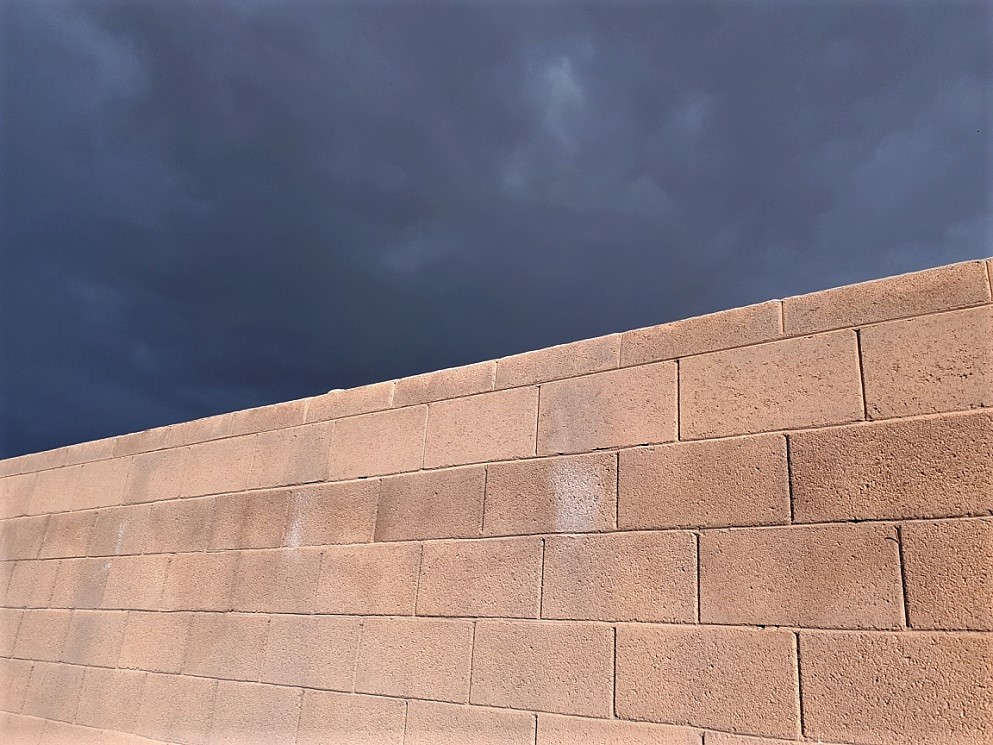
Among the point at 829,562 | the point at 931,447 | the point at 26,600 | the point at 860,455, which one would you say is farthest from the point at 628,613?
the point at 26,600

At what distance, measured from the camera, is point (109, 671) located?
4.54 meters

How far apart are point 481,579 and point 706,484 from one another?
3.38 ft

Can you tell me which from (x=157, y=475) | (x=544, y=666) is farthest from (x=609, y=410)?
(x=157, y=475)

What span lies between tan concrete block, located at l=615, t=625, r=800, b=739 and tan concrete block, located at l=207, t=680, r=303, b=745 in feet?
5.62

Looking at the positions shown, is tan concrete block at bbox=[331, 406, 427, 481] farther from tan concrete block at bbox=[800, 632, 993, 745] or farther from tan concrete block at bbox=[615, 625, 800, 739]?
tan concrete block at bbox=[800, 632, 993, 745]

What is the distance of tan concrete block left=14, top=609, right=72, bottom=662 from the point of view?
5.01m

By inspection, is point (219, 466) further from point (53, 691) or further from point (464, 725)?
point (464, 725)

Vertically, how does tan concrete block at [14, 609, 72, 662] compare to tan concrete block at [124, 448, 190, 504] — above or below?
below

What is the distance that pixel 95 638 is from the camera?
4754 millimetres

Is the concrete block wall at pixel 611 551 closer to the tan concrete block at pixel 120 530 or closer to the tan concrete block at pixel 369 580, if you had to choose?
the tan concrete block at pixel 369 580

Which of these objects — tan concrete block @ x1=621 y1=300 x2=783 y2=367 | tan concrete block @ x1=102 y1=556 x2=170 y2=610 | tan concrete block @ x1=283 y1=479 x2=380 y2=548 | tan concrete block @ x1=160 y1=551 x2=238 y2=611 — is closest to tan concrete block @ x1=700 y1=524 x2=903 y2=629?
tan concrete block @ x1=621 y1=300 x2=783 y2=367

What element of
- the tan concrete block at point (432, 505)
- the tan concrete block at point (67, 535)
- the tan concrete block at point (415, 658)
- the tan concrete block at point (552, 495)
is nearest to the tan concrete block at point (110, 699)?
the tan concrete block at point (67, 535)

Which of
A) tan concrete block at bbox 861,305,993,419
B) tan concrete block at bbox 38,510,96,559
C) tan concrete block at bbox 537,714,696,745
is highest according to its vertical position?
tan concrete block at bbox 861,305,993,419

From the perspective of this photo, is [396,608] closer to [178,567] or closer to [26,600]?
[178,567]
